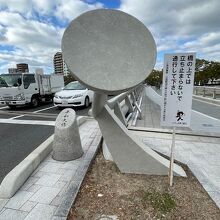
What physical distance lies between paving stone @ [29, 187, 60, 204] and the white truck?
973 cm

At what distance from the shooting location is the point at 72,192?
3.14 metres

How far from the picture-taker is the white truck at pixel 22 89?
38.5ft

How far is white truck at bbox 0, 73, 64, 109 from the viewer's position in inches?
462

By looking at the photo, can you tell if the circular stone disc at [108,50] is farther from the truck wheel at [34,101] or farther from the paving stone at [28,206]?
the truck wheel at [34,101]

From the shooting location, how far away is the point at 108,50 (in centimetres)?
267

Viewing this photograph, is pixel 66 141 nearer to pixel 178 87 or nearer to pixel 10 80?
pixel 178 87

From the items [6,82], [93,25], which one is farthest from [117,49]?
[6,82]

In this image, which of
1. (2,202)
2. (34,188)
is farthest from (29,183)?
(2,202)

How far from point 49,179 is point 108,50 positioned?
2416 millimetres

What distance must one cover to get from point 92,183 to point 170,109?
5.78 feet

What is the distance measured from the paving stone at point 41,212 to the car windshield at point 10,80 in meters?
10.4

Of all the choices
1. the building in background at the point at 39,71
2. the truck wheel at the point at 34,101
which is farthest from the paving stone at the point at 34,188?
the building in background at the point at 39,71

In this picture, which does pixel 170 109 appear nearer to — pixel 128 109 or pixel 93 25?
pixel 93 25

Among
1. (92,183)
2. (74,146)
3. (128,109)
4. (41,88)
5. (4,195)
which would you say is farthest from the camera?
(41,88)
